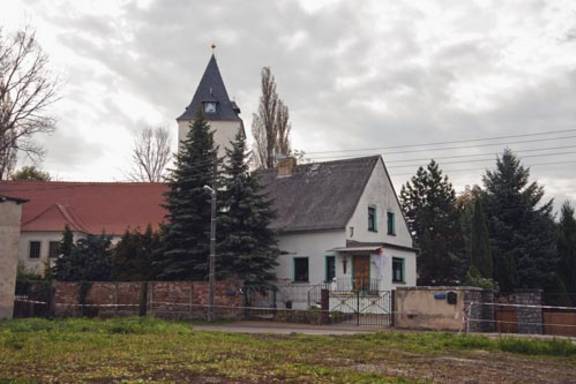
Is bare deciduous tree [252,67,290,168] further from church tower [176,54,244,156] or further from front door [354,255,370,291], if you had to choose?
front door [354,255,370,291]

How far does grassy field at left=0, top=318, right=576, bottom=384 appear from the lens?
10031 millimetres

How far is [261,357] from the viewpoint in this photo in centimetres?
1273

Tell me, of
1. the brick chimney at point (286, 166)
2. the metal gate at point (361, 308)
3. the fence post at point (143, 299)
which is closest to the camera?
the metal gate at point (361, 308)

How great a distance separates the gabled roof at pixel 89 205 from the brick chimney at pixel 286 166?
9.53m

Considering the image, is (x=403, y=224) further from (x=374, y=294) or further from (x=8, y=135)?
(x=8, y=135)

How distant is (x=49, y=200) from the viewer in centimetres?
4562

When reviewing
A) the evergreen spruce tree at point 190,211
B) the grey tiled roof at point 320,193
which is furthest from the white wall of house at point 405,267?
the evergreen spruce tree at point 190,211

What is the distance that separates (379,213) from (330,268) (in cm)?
493

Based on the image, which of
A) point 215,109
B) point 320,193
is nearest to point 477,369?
point 320,193

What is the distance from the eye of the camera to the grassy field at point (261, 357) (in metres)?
10.0

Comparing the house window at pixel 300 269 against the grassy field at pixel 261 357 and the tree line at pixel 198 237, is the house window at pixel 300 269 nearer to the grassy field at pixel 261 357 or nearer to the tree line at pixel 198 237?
the tree line at pixel 198 237

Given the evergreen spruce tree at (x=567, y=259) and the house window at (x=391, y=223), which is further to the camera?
the house window at (x=391, y=223)

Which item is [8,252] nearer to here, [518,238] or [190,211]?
[190,211]

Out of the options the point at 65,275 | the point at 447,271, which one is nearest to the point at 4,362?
the point at 65,275
